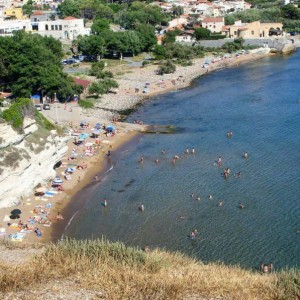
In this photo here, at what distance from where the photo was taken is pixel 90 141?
45.0 meters

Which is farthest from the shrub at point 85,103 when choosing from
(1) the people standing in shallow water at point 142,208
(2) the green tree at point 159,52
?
(2) the green tree at point 159,52

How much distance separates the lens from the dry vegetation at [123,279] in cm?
1338

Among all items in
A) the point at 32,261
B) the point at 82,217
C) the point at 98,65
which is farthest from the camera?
the point at 98,65

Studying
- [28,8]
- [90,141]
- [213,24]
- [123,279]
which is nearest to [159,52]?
[213,24]

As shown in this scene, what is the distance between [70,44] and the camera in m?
88.4

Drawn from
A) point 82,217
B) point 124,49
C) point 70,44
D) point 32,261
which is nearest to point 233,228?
point 82,217

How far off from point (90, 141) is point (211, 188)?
533 inches

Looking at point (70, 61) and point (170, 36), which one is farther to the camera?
point (170, 36)

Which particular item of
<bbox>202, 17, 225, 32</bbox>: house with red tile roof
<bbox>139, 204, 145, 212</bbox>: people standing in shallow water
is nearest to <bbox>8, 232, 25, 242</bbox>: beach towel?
<bbox>139, 204, 145, 212</bbox>: people standing in shallow water

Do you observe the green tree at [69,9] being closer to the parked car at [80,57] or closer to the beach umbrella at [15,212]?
the parked car at [80,57]

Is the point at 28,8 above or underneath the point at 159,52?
above

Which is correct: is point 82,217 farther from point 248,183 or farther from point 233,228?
point 248,183

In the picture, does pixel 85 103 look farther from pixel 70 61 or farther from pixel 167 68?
pixel 70 61

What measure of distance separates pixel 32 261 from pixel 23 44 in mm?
45749
